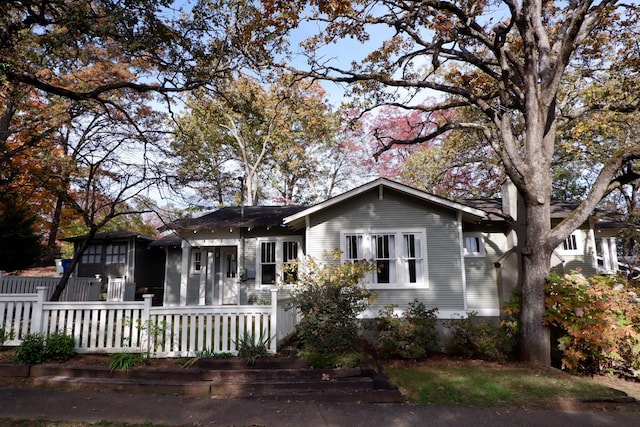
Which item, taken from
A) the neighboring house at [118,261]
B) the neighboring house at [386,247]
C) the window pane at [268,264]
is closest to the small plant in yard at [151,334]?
the neighboring house at [386,247]

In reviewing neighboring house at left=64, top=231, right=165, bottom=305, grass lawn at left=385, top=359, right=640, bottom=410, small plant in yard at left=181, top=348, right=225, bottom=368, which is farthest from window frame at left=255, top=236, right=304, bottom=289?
neighboring house at left=64, top=231, right=165, bottom=305

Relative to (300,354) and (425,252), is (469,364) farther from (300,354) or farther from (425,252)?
(300,354)

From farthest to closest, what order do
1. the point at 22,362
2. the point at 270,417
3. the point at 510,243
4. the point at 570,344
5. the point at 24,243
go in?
the point at 24,243
the point at 510,243
the point at 570,344
the point at 22,362
the point at 270,417

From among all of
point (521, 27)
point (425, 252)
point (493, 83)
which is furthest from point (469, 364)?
point (493, 83)

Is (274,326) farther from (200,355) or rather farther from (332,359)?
(200,355)

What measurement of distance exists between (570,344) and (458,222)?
157 inches

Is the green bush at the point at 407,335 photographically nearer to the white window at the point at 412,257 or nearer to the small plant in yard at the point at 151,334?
the white window at the point at 412,257

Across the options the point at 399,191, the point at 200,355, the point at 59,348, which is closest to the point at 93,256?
the point at 59,348

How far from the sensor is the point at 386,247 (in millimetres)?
10617

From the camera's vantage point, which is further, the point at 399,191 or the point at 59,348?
the point at 399,191

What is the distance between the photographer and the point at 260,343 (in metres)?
7.11

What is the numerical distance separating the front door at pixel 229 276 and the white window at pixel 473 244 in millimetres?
8525

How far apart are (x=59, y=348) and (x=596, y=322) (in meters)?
10.5

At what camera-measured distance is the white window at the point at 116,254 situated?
1864 cm
